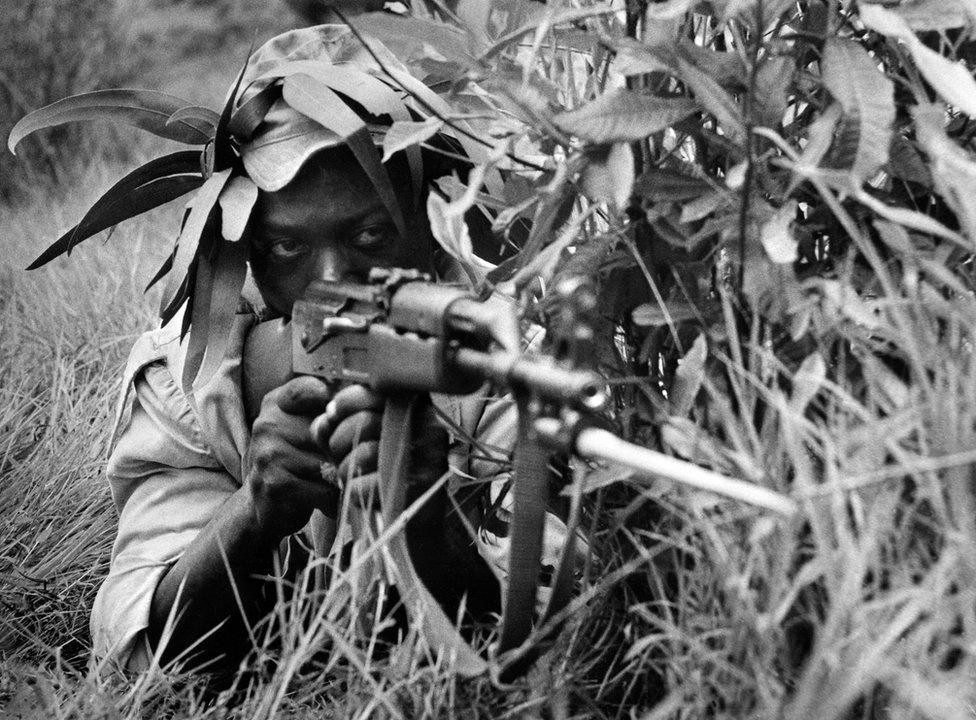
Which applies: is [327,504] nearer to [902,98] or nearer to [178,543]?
[178,543]

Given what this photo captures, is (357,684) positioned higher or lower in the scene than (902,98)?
lower

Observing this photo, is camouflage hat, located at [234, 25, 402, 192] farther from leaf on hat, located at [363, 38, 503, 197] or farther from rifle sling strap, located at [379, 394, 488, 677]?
rifle sling strap, located at [379, 394, 488, 677]

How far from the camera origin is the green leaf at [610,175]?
107cm

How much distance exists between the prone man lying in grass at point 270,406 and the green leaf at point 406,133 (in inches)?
8.7

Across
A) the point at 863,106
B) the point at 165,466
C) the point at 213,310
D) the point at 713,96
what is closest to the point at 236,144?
the point at 213,310

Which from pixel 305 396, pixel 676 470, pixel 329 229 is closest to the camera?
pixel 676 470

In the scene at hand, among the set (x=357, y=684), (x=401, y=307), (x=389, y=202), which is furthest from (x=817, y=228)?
(x=357, y=684)

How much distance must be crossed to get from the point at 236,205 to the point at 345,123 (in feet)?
0.66

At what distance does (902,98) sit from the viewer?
45.7 inches

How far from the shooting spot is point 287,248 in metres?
1.62

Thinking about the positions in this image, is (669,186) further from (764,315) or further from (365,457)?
(365,457)

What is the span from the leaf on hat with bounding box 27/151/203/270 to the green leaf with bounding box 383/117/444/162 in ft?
1.92

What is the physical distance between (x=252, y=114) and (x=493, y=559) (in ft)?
2.37

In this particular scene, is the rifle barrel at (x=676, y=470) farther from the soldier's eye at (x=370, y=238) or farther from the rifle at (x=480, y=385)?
the soldier's eye at (x=370, y=238)
